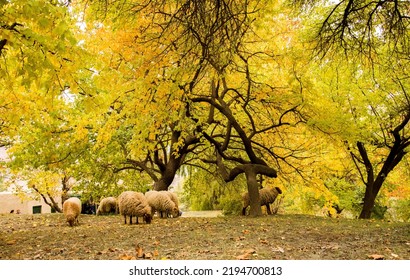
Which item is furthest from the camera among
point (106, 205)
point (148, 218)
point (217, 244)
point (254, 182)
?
point (106, 205)

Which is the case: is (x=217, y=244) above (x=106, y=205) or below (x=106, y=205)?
below

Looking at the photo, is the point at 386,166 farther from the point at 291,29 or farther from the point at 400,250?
the point at 400,250

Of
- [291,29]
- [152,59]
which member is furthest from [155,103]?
[291,29]

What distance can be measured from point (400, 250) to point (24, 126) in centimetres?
1099

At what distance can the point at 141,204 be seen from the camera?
8.80m

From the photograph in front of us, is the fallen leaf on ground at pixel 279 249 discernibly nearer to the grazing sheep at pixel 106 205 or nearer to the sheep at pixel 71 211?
the sheep at pixel 71 211

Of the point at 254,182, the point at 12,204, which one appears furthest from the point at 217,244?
the point at 12,204

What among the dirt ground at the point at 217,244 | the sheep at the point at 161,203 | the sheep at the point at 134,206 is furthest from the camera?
the sheep at the point at 161,203

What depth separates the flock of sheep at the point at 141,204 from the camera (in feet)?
28.9

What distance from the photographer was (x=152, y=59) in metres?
7.79

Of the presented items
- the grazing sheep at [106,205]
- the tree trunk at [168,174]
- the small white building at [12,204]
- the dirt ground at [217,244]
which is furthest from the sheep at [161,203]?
the small white building at [12,204]

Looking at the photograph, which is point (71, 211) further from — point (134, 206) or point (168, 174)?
point (168, 174)

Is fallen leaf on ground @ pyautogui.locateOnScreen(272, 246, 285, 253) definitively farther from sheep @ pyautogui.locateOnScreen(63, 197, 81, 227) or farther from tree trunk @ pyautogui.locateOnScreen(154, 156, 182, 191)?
tree trunk @ pyautogui.locateOnScreen(154, 156, 182, 191)

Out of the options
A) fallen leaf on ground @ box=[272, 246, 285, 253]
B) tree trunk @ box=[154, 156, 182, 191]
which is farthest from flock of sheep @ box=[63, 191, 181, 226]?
fallen leaf on ground @ box=[272, 246, 285, 253]
